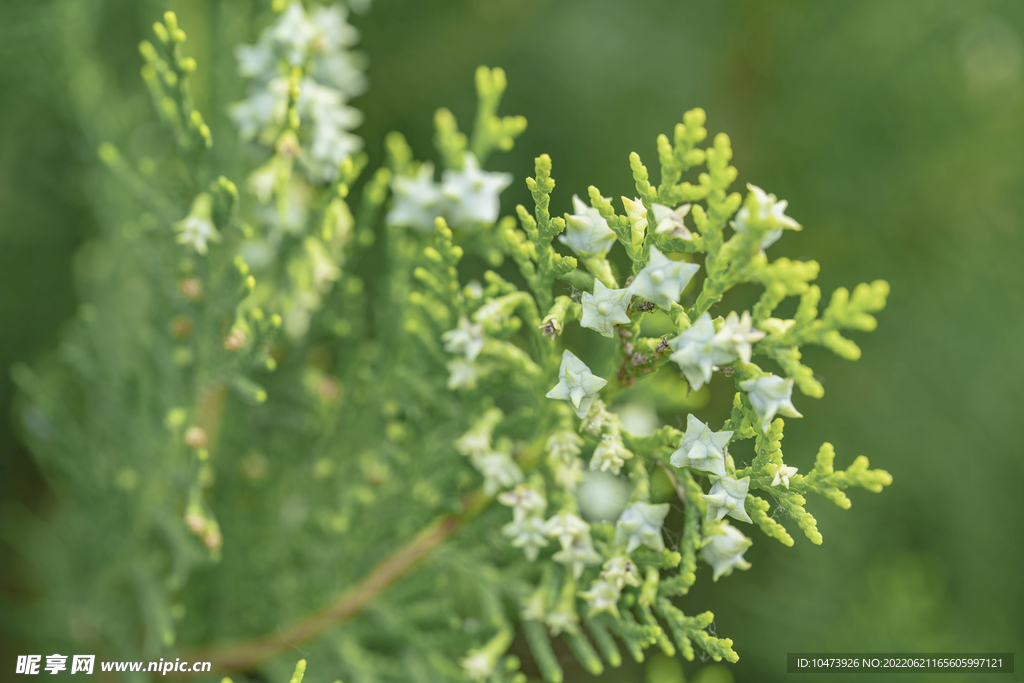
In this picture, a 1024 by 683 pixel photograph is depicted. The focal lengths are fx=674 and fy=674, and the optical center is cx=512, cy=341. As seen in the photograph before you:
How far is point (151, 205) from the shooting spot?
164 cm

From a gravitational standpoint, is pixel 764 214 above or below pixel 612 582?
above

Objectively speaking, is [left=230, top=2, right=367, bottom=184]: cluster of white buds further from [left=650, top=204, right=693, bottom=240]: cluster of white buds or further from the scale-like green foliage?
[left=650, top=204, right=693, bottom=240]: cluster of white buds

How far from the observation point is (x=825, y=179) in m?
2.74

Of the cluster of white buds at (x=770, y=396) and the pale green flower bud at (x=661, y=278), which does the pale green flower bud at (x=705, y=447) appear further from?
the pale green flower bud at (x=661, y=278)

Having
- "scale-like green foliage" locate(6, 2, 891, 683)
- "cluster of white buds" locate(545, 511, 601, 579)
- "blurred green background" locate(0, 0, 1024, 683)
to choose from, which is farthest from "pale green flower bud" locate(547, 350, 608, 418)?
"blurred green background" locate(0, 0, 1024, 683)

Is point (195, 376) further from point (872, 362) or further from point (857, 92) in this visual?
point (857, 92)

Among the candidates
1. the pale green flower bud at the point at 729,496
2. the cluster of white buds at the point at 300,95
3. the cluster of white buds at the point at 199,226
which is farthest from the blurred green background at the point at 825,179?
the pale green flower bud at the point at 729,496

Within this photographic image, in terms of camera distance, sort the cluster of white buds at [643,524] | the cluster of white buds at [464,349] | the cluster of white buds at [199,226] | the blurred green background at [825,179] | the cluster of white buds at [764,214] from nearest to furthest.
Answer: the cluster of white buds at [764,214]
the cluster of white buds at [643,524]
the cluster of white buds at [464,349]
the cluster of white buds at [199,226]
the blurred green background at [825,179]

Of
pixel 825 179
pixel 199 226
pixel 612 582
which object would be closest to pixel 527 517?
pixel 612 582

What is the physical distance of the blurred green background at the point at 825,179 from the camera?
8.07 feet

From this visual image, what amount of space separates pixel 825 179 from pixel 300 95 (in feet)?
6.97

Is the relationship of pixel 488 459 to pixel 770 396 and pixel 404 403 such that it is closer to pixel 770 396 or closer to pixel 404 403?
pixel 404 403

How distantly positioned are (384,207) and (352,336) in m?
1.24

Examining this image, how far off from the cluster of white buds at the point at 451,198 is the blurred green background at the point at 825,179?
1.13 m
